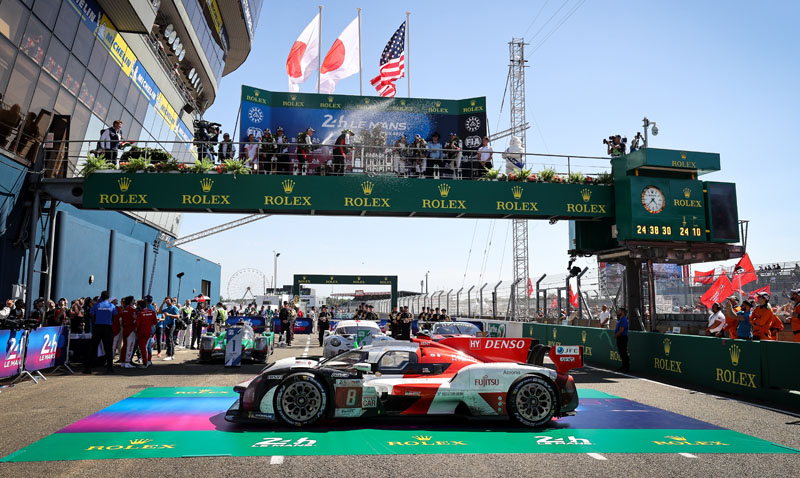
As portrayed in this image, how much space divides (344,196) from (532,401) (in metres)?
9.32

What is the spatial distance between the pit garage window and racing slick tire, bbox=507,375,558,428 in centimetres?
139

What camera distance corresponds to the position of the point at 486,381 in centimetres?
757

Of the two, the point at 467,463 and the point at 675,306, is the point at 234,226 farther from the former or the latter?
the point at 467,463

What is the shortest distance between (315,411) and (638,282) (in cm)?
1276

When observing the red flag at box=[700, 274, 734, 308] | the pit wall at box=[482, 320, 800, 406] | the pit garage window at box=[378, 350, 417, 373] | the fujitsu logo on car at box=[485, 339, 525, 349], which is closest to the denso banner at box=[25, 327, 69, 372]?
the pit garage window at box=[378, 350, 417, 373]

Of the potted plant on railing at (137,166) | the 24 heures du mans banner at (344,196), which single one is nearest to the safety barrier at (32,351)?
the 24 heures du mans banner at (344,196)

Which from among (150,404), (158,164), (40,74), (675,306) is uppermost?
(40,74)

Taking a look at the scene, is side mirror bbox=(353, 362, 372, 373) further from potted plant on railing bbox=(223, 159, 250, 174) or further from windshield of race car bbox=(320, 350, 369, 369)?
potted plant on railing bbox=(223, 159, 250, 174)

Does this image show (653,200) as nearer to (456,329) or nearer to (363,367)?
(456,329)

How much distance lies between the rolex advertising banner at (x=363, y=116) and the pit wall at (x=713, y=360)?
30.7ft

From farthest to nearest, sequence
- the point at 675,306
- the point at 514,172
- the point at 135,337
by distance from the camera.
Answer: the point at 675,306 < the point at 514,172 < the point at 135,337

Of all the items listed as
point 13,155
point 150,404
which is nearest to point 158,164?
point 13,155

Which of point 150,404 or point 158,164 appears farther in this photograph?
point 158,164

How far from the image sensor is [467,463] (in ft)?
18.5
